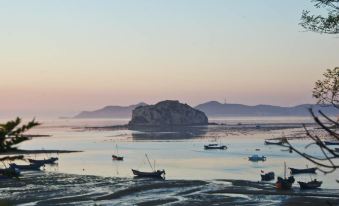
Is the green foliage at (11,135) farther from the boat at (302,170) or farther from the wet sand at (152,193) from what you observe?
the boat at (302,170)

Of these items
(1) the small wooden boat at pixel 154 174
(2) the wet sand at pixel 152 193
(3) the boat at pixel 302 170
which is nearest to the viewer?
(2) the wet sand at pixel 152 193

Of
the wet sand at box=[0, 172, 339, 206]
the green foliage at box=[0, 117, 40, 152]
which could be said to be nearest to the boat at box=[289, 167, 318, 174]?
the wet sand at box=[0, 172, 339, 206]

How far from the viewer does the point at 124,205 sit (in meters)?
47.2

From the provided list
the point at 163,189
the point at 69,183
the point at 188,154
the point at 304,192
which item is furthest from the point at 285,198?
the point at 188,154

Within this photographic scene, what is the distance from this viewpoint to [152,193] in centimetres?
5494

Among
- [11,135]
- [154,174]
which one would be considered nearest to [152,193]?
[154,174]

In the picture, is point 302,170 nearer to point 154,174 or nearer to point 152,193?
point 154,174

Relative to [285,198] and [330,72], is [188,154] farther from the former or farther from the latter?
[330,72]

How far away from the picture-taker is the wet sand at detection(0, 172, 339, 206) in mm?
48969

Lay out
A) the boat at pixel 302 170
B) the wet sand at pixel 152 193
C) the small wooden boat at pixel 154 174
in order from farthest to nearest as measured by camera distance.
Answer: the boat at pixel 302 170
the small wooden boat at pixel 154 174
the wet sand at pixel 152 193

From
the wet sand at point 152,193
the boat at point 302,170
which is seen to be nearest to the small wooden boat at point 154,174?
the wet sand at point 152,193

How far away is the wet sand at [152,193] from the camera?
49.0m

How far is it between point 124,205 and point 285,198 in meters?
15.9

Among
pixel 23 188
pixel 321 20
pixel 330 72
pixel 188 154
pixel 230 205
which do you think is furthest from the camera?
pixel 188 154
